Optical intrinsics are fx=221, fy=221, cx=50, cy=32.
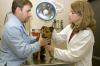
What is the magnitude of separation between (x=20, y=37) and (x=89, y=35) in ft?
2.05

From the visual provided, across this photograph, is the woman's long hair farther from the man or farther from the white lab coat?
the man

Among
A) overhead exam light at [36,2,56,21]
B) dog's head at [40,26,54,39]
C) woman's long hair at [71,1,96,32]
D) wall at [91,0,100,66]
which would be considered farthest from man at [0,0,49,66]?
overhead exam light at [36,2,56,21]

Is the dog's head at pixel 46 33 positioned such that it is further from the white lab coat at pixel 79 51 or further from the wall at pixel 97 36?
the wall at pixel 97 36

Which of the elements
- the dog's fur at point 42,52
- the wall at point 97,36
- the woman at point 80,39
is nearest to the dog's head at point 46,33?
the dog's fur at point 42,52

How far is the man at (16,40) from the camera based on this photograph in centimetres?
181

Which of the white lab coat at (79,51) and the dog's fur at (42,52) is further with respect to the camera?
the dog's fur at (42,52)

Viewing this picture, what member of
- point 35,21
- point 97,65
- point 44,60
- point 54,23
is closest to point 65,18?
point 54,23

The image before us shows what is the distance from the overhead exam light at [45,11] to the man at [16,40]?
4.19ft

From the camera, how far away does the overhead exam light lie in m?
3.21

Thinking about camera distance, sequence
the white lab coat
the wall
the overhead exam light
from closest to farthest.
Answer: the white lab coat
the wall
the overhead exam light

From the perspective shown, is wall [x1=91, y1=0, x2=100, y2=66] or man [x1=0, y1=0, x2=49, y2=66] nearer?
man [x1=0, y1=0, x2=49, y2=66]

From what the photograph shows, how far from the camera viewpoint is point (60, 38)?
243cm

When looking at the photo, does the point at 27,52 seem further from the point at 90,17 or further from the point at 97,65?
the point at 97,65

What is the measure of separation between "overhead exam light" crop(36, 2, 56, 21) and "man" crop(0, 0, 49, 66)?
1.28 metres
